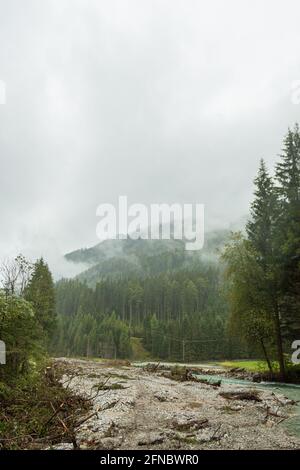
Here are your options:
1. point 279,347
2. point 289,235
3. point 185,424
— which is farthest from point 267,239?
point 185,424

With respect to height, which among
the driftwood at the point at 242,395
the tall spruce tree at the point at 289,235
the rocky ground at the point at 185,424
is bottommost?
the driftwood at the point at 242,395

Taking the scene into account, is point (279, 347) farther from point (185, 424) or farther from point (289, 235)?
point (185, 424)

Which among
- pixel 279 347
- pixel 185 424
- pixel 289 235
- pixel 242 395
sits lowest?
pixel 242 395

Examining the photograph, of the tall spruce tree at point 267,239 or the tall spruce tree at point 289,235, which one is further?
the tall spruce tree at point 267,239

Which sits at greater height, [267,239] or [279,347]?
[267,239]

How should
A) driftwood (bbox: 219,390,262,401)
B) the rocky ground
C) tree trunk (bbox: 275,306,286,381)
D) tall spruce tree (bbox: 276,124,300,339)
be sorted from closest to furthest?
the rocky ground < driftwood (bbox: 219,390,262,401) < tall spruce tree (bbox: 276,124,300,339) < tree trunk (bbox: 275,306,286,381)

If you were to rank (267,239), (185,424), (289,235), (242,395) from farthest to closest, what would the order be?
(267,239), (289,235), (242,395), (185,424)

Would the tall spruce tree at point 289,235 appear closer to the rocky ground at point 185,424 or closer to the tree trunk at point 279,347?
the tree trunk at point 279,347

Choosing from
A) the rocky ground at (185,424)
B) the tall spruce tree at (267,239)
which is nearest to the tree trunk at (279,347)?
the tall spruce tree at (267,239)

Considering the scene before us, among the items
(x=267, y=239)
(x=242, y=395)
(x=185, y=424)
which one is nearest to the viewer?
(x=185, y=424)

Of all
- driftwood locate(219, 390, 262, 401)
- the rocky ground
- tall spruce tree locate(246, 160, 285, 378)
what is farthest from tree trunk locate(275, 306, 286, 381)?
the rocky ground

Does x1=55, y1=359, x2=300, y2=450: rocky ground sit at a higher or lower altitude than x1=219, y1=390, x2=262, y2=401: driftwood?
higher

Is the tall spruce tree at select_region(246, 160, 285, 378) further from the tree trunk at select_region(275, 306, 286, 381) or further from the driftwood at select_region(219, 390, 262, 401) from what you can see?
the driftwood at select_region(219, 390, 262, 401)
